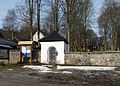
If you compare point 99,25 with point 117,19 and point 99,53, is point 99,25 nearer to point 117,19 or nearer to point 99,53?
point 117,19

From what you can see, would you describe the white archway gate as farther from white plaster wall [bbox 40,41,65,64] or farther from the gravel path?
the gravel path

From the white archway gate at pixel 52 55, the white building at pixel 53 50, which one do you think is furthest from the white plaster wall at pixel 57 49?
the white archway gate at pixel 52 55

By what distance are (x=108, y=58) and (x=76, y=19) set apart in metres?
17.6

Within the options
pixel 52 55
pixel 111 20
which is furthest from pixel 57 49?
pixel 111 20

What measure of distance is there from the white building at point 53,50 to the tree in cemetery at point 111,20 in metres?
34.6

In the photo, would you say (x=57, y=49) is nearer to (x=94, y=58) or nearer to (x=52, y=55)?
(x=52, y=55)

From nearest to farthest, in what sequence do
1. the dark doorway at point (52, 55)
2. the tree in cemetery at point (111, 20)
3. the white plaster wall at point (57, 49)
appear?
1. the white plaster wall at point (57, 49)
2. the dark doorway at point (52, 55)
3. the tree in cemetery at point (111, 20)

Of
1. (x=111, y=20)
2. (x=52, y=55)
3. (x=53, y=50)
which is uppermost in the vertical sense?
(x=111, y=20)

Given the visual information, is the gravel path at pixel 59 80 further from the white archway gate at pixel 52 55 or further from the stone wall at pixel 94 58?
the white archway gate at pixel 52 55

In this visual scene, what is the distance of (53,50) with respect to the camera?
35.9 metres

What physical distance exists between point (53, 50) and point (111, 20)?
36.2m

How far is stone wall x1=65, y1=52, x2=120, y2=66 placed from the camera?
33.8m

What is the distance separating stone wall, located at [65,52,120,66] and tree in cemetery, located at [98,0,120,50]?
34.5 m

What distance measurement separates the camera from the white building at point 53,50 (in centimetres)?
3531
